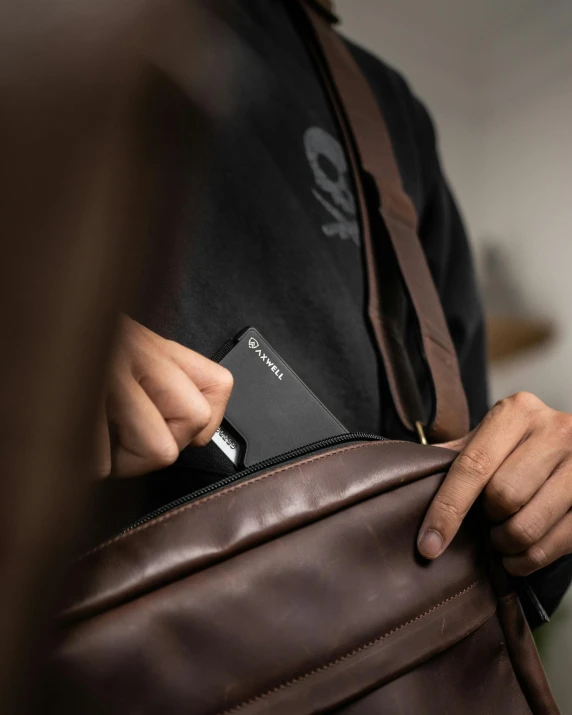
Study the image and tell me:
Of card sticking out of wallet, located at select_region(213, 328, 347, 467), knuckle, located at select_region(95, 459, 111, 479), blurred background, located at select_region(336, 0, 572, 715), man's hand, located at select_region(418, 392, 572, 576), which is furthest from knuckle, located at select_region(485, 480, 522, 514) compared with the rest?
blurred background, located at select_region(336, 0, 572, 715)

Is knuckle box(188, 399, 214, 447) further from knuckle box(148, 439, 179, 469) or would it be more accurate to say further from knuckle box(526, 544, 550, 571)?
knuckle box(526, 544, 550, 571)

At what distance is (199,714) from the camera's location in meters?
0.28

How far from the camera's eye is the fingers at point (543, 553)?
39 centimetres

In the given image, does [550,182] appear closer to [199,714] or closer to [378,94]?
[378,94]

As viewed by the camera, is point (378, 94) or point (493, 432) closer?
point (493, 432)

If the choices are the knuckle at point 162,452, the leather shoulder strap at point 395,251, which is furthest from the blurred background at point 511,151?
the knuckle at point 162,452

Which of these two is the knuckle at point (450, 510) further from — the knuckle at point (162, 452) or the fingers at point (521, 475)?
the knuckle at point (162, 452)

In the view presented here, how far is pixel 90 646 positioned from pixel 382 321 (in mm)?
373

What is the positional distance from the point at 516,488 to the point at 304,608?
151mm

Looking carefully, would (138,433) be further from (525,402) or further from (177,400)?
(525,402)

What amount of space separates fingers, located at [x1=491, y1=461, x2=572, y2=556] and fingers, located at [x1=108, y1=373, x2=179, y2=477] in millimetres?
207

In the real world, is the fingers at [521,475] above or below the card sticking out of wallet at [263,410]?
below

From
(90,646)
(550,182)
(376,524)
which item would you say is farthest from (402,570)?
(550,182)

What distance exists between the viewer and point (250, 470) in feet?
1.11
